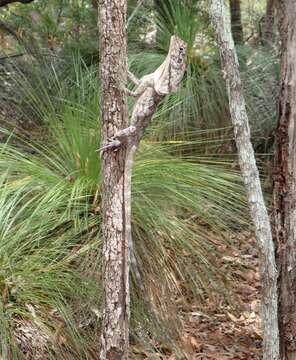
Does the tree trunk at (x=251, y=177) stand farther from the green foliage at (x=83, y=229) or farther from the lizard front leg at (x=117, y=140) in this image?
the lizard front leg at (x=117, y=140)

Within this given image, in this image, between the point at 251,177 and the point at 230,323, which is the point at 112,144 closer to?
the point at 251,177

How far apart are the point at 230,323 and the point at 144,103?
132 cm

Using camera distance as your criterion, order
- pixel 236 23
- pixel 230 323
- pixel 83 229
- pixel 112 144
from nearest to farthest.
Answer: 1. pixel 112 144
2. pixel 83 229
3. pixel 230 323
4. pixel 236 23

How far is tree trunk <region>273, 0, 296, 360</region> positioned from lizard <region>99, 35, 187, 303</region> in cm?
49

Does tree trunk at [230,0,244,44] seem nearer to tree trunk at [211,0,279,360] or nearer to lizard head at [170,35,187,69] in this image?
tree trunk at [211,0,279,360]

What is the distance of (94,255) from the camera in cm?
202

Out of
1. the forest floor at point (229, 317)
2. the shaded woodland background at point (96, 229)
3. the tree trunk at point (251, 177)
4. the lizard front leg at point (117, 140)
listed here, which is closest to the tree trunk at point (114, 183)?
the lizard front leg at point (117, 140)

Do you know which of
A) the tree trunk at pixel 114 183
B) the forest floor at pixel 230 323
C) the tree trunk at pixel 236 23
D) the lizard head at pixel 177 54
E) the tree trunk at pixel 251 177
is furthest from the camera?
the tree trunk at pixel 236 23

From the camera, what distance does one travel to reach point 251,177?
1.89m

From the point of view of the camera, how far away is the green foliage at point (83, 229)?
6.11 ft

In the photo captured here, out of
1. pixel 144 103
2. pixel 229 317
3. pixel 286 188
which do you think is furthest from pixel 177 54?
pixel 229 317

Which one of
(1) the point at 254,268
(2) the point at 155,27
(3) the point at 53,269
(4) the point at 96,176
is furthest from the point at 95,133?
(2) the point at 155,27

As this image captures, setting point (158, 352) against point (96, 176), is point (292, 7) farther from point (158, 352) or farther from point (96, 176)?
point (158, 352)

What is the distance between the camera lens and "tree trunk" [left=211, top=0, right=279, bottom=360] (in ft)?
6.10
